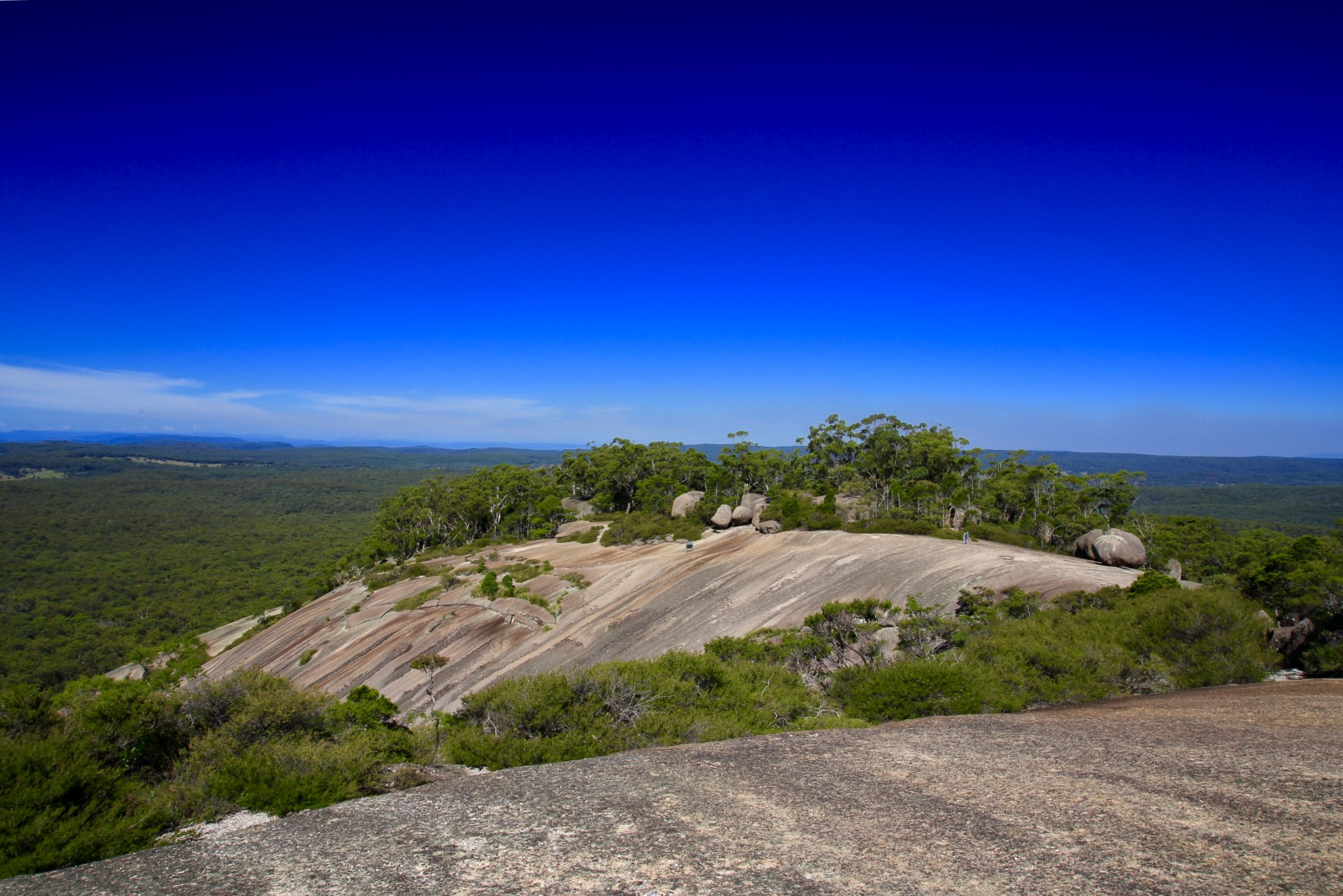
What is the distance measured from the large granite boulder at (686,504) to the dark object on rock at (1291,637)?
35.1 meters

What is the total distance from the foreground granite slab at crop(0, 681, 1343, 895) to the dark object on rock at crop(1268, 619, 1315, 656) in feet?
38.6

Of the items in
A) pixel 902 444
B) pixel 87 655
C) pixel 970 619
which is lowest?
pixel 87 655

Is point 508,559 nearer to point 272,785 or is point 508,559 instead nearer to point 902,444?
point 272,785

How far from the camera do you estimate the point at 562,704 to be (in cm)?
1091

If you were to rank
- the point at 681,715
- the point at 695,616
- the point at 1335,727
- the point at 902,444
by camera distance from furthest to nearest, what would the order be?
the point at 902,444
the point at 695,616
the point at 681,715
the point at 1335,727

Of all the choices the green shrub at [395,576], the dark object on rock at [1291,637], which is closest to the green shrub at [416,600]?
the green shrub at [395,576]

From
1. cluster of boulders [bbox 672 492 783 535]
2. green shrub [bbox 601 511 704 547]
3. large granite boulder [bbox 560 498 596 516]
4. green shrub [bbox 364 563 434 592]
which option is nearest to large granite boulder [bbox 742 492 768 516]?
cluster of boulders [bbox 672 492 783 535]

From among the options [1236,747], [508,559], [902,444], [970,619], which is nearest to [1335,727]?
[1236,747]

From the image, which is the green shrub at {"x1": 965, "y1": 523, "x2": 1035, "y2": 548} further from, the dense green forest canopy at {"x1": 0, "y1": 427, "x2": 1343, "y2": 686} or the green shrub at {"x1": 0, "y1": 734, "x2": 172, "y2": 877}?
the green shrub at {"x1": 0, "y1": 734, "x2": 172, "y2": 877}

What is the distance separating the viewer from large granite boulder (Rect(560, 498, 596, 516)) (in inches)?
2527

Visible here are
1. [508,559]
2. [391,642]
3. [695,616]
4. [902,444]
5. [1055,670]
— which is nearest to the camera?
[1055,670]

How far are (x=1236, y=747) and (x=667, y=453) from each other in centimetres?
6095

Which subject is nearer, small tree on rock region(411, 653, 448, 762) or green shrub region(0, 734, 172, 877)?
green shrub region(0, 734, 172, 877)

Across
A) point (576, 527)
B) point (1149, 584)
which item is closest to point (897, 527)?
point (1149, 584)
